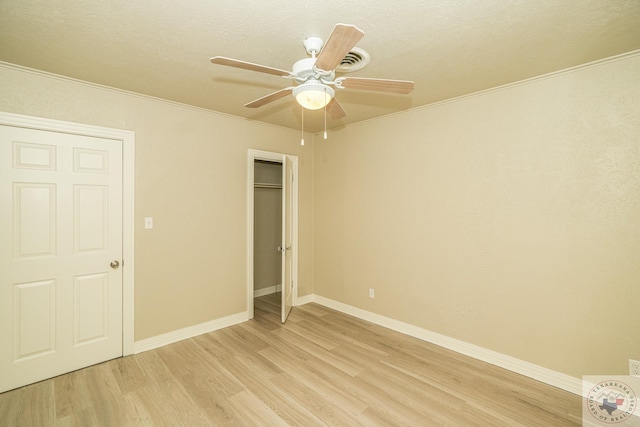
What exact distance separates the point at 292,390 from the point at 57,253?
2.39 m

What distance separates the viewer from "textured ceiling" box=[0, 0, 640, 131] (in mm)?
1684

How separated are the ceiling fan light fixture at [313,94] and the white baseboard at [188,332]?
2916 mm

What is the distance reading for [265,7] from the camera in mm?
1680

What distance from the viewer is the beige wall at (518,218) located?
2.24m

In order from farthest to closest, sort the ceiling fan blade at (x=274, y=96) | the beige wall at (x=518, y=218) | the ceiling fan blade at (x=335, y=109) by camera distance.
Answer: the beige wall at (x=518, y=218), the ceiling fan blade at (x=335, y=109), the ceiling fan blade at (x=274, y=96)

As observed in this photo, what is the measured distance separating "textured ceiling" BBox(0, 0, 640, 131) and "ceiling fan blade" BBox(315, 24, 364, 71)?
1.27 ft

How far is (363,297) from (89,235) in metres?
3.15

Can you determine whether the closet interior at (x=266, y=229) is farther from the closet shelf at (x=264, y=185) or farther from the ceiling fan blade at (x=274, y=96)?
the ceiling fan blade at (x=274, y=96)

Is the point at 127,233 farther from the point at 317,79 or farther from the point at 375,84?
the point at 375,84

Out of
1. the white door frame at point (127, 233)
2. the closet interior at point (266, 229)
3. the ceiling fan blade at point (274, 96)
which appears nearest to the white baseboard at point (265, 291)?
the closet interior at point (266, 229)

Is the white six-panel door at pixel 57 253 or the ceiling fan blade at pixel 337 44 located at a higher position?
the ceiling fan blade at pixel 337 44

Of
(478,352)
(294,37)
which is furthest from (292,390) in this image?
(294,37)

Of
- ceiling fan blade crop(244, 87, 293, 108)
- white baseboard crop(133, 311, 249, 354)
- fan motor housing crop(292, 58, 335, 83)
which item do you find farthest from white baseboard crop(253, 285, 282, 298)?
fan motor housing crop(292, 58, 335, 83)

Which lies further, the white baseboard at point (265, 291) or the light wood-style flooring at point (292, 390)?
the white baseboard at point (265, 291)
